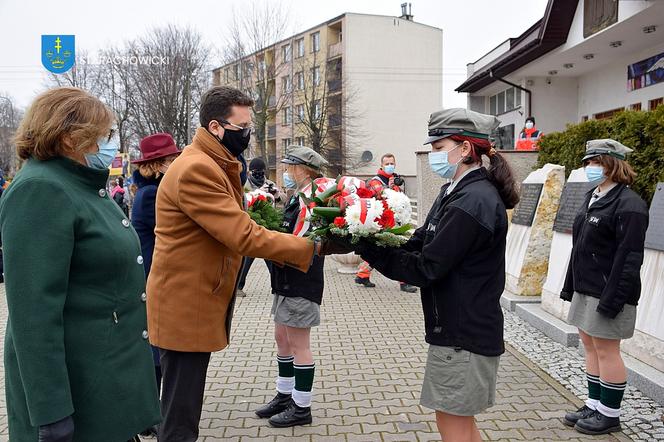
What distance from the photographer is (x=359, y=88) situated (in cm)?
4528

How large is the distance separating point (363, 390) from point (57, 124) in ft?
12.7

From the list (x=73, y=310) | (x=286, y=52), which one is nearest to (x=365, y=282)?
(x=73, y=310)

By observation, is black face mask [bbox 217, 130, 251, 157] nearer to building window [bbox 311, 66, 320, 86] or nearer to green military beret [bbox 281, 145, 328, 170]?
green military beret [bbox 281, 145, 328, 170]

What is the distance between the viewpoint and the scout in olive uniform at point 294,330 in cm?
443

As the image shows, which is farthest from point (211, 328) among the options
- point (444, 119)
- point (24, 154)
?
point (444, 119)

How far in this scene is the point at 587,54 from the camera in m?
16.9

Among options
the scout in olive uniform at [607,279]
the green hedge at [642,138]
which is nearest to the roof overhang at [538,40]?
the green hedge at [642,138]

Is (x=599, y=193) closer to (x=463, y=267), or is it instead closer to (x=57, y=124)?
(x=463, y=267)

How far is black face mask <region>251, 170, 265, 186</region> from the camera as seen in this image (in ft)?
31.6

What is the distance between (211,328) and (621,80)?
17164 mm

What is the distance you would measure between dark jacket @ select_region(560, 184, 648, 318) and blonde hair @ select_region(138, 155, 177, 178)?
3.50 m

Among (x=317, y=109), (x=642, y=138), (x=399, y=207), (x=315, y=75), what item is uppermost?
(x=315, y=75)

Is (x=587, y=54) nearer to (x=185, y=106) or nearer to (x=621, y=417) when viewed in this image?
(x=621, y=417)

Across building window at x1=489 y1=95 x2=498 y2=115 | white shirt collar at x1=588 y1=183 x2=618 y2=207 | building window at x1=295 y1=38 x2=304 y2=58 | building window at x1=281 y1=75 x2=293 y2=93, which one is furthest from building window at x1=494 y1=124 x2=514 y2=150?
building window at x1=295 y1=38 x2=304 y2=58
